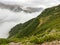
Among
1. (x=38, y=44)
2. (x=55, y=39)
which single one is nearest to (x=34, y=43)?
(x=38, y=44)

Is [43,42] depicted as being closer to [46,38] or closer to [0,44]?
[46,38]

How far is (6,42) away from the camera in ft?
130

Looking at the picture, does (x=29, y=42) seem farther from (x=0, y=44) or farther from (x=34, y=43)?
(x=0, y=44)

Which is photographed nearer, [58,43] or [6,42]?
[58,43]

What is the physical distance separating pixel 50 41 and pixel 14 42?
589 centimetres

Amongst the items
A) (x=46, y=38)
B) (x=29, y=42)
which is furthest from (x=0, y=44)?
(x=46, y=38)

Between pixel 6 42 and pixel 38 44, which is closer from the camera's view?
pixel 38 44

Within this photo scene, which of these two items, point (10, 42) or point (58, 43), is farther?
point (10, 42)

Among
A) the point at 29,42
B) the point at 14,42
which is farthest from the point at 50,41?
the point at 14,42

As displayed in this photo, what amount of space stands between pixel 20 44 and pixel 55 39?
547 cm

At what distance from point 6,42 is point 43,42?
6.15 meters

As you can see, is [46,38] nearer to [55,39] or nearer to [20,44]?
[55,39]

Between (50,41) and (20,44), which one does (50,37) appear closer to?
(50,41)

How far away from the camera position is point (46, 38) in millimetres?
38250
